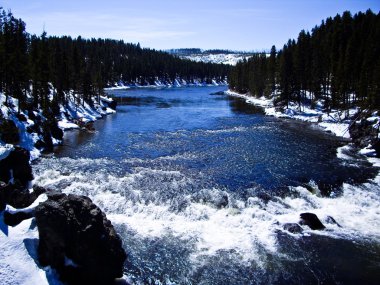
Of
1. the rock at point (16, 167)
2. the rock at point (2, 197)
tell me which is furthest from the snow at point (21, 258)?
the rock at point (16, 167)

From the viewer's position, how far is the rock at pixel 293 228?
26484 mm

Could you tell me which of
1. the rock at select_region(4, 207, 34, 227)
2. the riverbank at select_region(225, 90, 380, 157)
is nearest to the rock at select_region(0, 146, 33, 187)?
the rock at select_region(4, 207, 34, 227)

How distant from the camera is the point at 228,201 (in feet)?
104

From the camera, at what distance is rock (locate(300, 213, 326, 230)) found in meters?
27.2

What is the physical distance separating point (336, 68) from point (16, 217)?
275 ft

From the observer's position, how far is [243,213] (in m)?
29.8

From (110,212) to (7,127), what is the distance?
2268 centimetres

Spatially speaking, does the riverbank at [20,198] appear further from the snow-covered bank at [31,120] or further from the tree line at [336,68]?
the tree line at [336,68]

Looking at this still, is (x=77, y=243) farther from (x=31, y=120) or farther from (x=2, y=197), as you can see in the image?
(x=31, y=120)

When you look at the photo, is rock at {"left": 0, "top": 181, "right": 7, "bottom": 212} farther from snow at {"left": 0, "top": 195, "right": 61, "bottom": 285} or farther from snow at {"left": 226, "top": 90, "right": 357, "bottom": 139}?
snow at {"left": 226, "top": 90, "right": 357, "bottom": 139}

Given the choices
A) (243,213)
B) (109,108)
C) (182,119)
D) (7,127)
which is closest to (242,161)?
(243,213)

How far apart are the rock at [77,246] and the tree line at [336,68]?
52847 millimetres

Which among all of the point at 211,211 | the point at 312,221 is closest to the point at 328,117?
the point at 312,221

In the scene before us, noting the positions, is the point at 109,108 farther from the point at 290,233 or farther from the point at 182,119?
the point at 290,233
